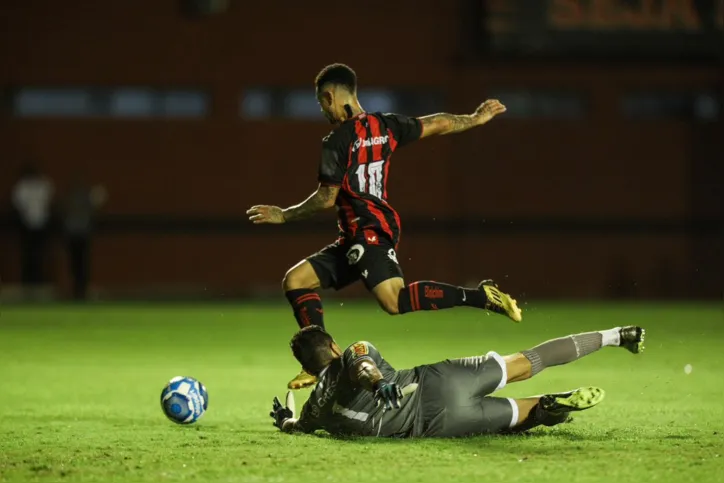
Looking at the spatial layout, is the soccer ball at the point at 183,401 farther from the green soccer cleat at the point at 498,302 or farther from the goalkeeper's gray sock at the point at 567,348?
the goalkeeper's gray sock at the point at 567,348

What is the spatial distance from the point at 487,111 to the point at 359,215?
4.18 ft

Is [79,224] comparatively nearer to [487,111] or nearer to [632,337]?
[487,111]

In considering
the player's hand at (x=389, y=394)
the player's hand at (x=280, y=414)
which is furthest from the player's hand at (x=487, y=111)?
the player's hand at (x=389, y=394)

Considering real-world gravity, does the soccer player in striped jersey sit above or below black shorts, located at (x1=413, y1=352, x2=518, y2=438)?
above

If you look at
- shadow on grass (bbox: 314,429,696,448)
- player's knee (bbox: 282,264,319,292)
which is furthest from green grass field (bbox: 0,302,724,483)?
player's knee (bbox: 282,264,319,292)

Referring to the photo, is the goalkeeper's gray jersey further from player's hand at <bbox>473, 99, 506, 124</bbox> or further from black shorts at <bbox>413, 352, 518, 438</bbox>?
player's hand at <bbox>473, 99, 506, 124</bbox>

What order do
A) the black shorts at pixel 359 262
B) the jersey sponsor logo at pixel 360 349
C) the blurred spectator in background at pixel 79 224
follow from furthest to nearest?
the blurred spectator in background at pixel 79 224
the black shorts at pixel 359 262
the jersey sponsor logo at pixel 360 349

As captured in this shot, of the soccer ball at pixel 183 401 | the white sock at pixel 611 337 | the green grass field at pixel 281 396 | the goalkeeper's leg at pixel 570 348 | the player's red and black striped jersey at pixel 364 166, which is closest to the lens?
the green grass field at pixel 281 396

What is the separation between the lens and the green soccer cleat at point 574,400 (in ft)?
26.0

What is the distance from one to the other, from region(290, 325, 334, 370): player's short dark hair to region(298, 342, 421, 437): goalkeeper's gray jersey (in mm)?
117

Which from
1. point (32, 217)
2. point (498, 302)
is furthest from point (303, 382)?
point (32, 217)

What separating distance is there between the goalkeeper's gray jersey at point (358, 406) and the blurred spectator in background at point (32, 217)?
16.3m

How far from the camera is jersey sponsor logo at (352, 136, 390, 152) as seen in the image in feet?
30.5

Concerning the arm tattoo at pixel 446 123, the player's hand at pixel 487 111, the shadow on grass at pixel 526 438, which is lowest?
the shadow on grass at pixel 526 438
